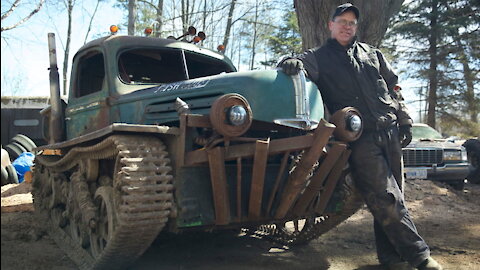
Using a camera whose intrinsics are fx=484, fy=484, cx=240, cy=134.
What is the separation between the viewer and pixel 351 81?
13.3 ft

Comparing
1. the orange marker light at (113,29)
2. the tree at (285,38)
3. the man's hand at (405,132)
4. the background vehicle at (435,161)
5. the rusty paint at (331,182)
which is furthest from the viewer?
the tree at (285,38)

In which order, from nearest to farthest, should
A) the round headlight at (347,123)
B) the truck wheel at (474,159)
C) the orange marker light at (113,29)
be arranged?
the round headlight at (347,123), the orange marker light at (113,29), the truck wheel at (474,159)

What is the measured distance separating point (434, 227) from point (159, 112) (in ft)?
13.1

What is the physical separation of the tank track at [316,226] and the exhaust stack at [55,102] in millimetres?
2446

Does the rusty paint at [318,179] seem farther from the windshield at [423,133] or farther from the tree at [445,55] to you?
the tree at [445,55]

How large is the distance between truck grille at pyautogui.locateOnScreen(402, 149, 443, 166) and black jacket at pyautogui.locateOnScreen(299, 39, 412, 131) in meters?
4.96

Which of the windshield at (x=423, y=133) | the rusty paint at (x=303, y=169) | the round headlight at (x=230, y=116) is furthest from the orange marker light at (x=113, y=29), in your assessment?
the windshield at (x=423, y=133)

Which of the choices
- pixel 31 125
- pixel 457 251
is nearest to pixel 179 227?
pixel 457 251

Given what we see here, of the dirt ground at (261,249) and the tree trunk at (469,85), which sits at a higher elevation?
the tree trunk at (469,85)

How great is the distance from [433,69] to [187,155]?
794 inches

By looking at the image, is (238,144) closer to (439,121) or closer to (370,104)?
(370,104)

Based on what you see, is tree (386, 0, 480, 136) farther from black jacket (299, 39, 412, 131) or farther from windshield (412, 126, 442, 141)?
black jacket (299, 39, 412, 131)

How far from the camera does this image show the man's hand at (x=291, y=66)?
3678 mm

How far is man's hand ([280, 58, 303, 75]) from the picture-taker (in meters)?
3.68
